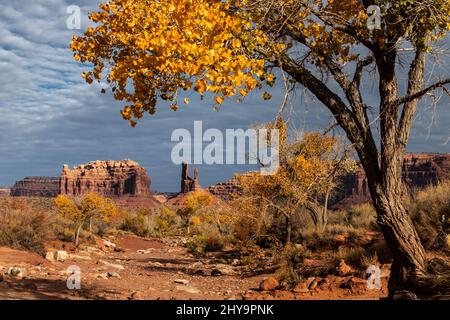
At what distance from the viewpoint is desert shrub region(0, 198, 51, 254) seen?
1859 centimetres

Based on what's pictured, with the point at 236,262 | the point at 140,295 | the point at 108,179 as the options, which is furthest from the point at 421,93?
the point at 108,179

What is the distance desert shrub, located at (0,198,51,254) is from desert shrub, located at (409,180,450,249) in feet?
48.6

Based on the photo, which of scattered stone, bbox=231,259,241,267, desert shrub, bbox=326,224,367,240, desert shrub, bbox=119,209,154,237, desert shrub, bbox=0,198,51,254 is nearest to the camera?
desert shrub, bbox=326,224,367,240

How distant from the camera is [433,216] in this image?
49.2ft

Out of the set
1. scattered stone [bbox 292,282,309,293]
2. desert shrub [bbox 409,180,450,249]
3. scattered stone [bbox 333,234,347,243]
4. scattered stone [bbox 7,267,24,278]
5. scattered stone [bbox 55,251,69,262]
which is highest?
desert shrub [bbox 409,180,450,249]

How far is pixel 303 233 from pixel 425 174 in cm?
5413

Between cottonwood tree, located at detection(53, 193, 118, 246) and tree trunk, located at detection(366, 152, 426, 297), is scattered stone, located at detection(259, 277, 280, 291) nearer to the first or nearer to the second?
tree trunk, located at detection(366, 152, 426, 297)

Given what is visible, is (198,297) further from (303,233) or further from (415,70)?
(303,233)

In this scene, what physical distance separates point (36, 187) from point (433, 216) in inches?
5464

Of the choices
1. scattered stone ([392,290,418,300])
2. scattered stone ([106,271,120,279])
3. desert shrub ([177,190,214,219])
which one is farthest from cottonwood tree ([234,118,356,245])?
desert shrub ([177,190,214,219])

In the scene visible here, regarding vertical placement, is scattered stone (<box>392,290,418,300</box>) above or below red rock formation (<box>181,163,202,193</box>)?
below

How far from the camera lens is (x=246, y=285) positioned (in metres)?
14.3

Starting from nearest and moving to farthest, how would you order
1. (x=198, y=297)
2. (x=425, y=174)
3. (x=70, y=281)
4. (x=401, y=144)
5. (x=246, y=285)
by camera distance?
(x=401, y=144)
(x=198, y=297)
(x=70, y=281)
(x=246, y=285)
(x=425, y=174)

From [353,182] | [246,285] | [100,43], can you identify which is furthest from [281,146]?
[353,182]
